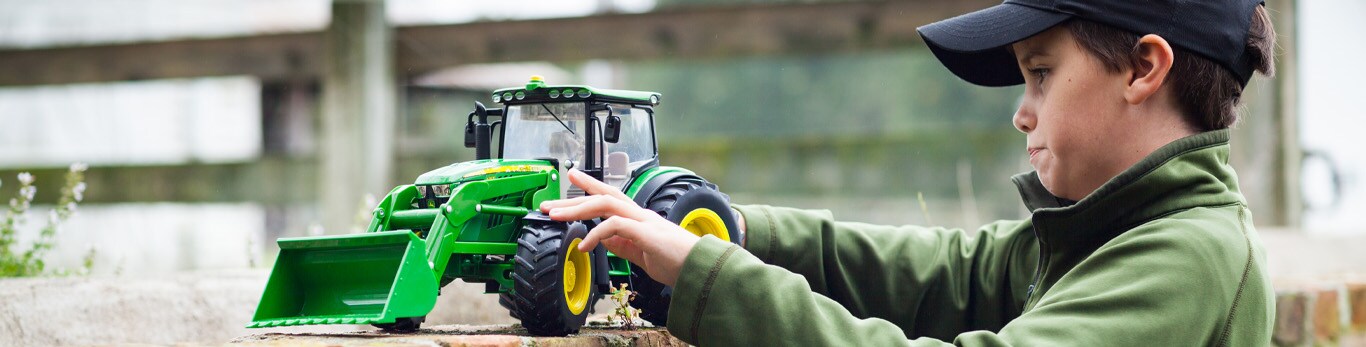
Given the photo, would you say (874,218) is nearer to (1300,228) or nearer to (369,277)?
(1300,228)

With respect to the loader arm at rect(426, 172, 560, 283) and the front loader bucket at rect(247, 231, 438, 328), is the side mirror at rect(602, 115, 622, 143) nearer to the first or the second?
the loader arm at rect(426, 172, 560, 283)

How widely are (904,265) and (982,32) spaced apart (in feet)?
1.91

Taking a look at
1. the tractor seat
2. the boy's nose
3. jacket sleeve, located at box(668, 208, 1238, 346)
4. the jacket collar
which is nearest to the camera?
jacket sleeve, located at box(668, 208, 1238, 346)

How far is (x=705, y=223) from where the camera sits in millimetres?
2053

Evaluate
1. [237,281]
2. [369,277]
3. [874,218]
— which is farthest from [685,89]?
[369,277]

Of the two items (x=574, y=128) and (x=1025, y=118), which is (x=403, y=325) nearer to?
(x=574, y=128)

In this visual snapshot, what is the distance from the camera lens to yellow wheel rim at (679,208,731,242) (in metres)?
2.02

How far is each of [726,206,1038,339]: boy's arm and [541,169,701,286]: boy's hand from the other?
58cm

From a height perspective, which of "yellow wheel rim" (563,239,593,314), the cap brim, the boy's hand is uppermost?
the cap brim

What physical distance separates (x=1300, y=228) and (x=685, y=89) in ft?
21.7

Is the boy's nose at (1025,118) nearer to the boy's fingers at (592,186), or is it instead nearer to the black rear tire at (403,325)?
the boy's fingers at (592,186)

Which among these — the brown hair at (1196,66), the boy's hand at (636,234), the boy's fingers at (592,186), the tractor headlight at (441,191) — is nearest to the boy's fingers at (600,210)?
the boy's hand at (636,234)

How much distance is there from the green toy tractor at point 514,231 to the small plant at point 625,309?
0.02 m

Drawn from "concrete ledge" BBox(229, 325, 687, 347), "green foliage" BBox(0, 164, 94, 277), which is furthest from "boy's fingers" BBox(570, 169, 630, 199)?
"green foliage" BBox(0, 164, 94, 277)
